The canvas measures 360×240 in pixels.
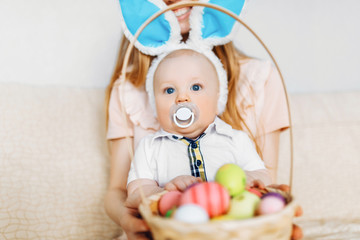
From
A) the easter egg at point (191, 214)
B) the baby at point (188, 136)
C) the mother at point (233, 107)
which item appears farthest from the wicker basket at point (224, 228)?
the mother at point (233, 107)

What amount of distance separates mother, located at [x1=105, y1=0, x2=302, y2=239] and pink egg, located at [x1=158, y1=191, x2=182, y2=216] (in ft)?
1.36

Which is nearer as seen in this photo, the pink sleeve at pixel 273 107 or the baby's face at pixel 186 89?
the baby's face at pixel 186 89

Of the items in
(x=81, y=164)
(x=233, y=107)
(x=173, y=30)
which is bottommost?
(x=81, y=164)

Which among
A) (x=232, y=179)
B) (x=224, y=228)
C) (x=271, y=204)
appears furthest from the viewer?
(x=232, y=179)

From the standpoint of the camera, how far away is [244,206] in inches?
26.4

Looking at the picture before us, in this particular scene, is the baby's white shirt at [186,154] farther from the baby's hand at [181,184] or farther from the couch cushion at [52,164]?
the couch cushion at [52,164]

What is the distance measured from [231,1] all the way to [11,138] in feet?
2.59

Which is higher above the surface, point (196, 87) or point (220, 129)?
point (196, 87)

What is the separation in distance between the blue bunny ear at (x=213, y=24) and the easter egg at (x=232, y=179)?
44 cm

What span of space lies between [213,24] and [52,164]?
0.66 meters

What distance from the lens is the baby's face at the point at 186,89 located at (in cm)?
98

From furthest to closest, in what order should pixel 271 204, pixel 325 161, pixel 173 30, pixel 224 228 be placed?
pixel 325 161 → pixel 173 30 → pixel 271 204 → pixel 224 228

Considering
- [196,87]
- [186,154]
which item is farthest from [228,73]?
[186,154]

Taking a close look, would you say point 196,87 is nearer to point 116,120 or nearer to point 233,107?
point 233,107
